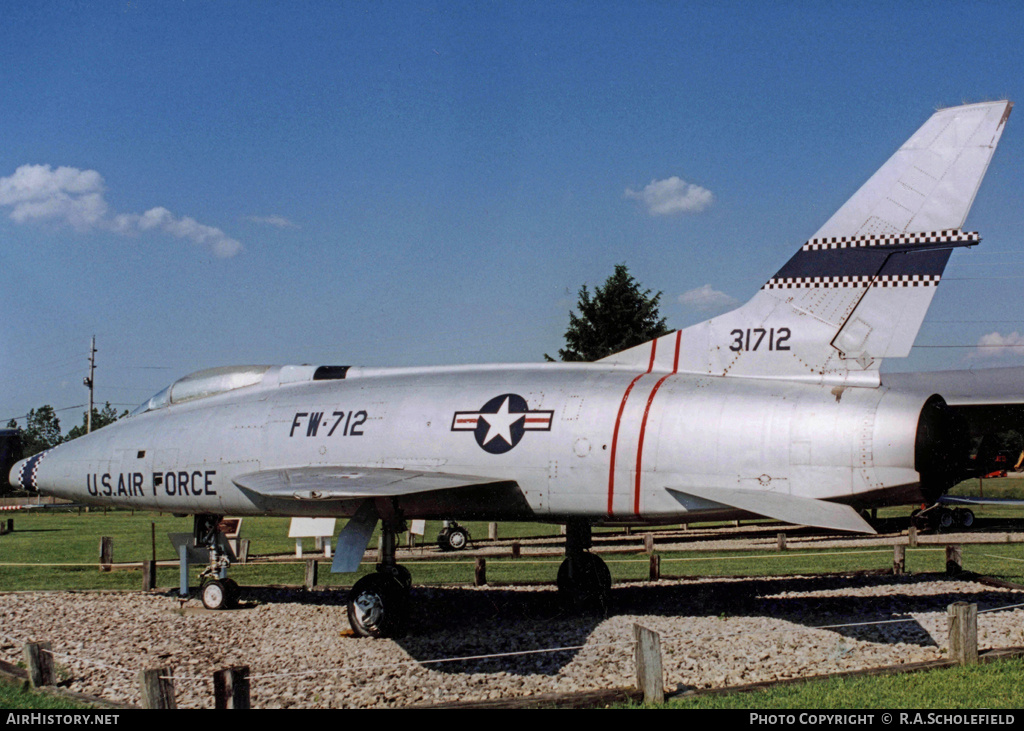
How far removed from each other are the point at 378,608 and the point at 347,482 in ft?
5.87

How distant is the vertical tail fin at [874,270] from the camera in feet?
33.5

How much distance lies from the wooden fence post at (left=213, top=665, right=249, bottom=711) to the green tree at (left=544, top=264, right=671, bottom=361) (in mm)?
27899

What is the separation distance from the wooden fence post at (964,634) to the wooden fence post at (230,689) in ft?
21.5

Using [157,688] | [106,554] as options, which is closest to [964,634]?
[157,688]

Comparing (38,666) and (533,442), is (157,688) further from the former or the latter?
Answer: (533,442)

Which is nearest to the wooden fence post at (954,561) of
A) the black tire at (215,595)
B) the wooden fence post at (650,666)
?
the wooden fence post at (650,666)

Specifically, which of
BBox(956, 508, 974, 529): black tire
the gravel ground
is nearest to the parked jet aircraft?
the gravel ground

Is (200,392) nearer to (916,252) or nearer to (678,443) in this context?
(678,443)

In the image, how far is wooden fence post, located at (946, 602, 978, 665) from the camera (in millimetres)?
8578

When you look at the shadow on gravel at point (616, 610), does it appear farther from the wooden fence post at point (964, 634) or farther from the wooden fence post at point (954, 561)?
the wooden fence post at point (964, 634)

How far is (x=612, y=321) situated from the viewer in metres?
34.3
